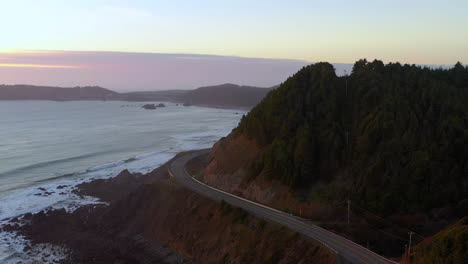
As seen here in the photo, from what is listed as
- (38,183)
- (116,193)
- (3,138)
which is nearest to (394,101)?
(116,193)

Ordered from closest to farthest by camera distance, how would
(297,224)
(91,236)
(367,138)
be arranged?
(297,224), (367,138), (91,236)

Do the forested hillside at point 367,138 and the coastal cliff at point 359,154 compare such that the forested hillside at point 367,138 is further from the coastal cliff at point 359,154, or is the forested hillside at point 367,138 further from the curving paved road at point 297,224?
the curving paved road at point 297,224

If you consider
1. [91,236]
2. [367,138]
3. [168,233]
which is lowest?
[91,236]

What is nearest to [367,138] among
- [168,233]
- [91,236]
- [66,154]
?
[168,233]

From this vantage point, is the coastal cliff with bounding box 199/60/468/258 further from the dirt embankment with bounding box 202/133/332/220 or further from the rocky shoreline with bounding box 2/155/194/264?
the rocky shoreline with bounding box 2/155/194/264

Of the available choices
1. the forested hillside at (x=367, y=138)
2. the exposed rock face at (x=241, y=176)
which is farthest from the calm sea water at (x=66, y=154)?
the forested hillside at (x=367, y=138)

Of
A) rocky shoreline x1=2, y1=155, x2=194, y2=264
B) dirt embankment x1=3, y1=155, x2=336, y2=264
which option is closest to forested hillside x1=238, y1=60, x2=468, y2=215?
dirt embankment x1=3, y1=155, x2=336, y2=264

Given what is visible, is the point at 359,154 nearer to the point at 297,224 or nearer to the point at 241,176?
the point at 297,224

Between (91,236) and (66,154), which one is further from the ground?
(66,154)
